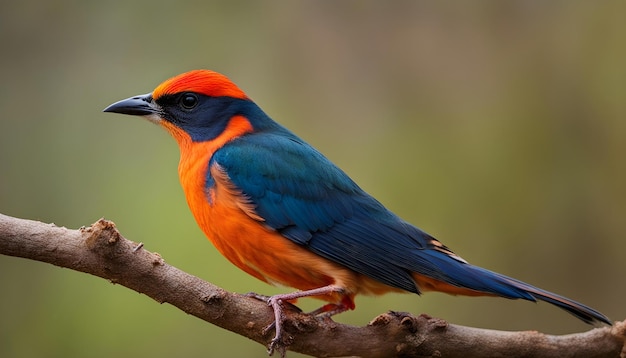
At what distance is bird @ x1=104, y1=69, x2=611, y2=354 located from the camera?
14.3 feet

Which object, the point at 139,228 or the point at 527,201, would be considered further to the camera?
the point at 527,201

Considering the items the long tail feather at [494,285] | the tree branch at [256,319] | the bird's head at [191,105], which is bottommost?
the tree branch at [256,319]

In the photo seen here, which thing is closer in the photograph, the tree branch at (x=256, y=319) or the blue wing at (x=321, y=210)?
the tree branch at (x=256, y=319)

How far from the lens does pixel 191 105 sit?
4.98 m

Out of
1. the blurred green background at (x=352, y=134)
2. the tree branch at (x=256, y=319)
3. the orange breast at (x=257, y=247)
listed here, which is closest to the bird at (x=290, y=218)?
the orange breast at (x=257, y=247)

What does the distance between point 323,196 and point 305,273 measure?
1.64 feet

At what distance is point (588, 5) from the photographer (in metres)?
6.79

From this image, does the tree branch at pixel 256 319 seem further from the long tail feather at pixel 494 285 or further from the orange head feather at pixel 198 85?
the orange head feather at pixel 198 85

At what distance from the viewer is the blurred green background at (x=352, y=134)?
20.4 feet

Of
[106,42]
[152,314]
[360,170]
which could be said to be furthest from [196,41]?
[152,314]

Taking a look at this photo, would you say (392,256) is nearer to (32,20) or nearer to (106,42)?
(106,42)

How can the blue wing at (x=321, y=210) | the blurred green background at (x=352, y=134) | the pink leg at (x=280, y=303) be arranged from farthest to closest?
the blurred green background at (x=352, y=134) < the blue wing at (x=321, y=210) < the pink leg at (x=280, y=303)

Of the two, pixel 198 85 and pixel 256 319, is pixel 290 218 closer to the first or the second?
pixel 256 319

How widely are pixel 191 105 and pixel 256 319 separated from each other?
1.60 meters
